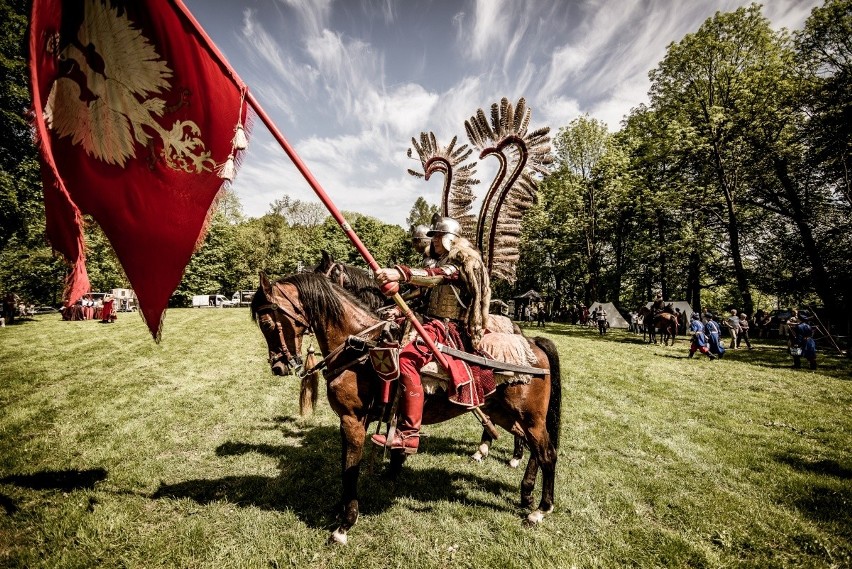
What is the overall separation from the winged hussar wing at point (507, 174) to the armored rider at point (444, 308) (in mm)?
1259

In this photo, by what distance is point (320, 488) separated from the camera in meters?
4.50

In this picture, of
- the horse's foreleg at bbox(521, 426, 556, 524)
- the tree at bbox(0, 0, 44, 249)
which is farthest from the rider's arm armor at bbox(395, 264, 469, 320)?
the tree at bbox(0, 0, 44, 249)

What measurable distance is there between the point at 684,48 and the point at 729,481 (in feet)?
81.5

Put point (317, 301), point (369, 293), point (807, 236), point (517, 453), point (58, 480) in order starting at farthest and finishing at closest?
1. point (807, 236)
2. point (517, 453)
3. point (369, 293)
4. point (58, 480)
5. point (317, 301)

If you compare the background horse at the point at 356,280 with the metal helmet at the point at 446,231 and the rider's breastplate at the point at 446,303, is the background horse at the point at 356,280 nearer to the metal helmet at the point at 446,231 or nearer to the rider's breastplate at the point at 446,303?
the rider's breastplate at the point at 446,303

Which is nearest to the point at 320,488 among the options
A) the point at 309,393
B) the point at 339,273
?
the point at 309,393

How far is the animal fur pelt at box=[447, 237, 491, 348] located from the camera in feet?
11.2

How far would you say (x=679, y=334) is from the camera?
957 inches

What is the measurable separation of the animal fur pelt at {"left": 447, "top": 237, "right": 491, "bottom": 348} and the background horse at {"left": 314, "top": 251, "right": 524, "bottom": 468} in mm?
1112

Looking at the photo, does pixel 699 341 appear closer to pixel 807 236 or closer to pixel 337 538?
pixel 807 236

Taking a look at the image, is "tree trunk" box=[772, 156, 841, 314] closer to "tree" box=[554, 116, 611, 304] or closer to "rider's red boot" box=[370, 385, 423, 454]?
"tree" box=[554, 116, 611, 304]

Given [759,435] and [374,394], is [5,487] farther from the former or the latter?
[759,435]

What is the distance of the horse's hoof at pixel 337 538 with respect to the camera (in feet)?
11.6

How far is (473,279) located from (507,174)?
6.81 feet
